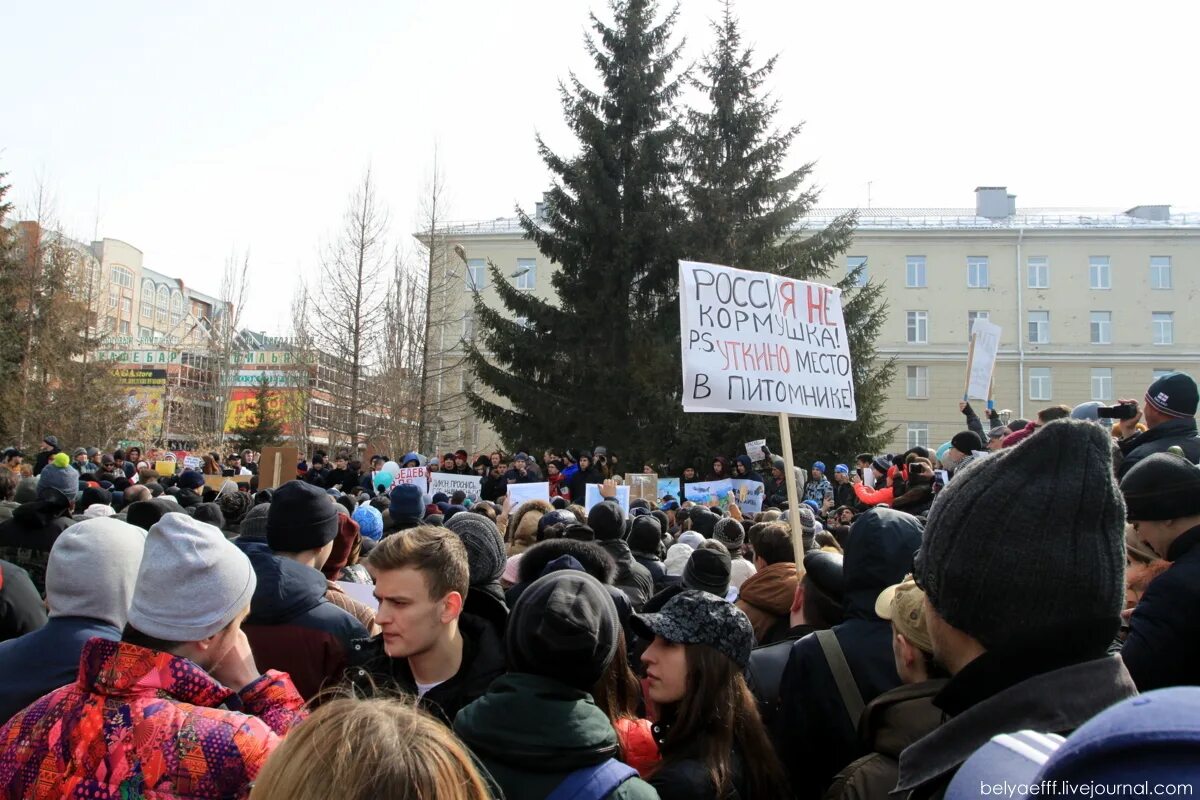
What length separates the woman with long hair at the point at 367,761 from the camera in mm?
1427

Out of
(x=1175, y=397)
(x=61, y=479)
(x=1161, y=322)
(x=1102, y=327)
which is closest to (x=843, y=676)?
(x=1175, y=397)

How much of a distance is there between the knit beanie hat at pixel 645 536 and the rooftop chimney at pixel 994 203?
55.6m

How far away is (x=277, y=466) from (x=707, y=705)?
13219 millimetres

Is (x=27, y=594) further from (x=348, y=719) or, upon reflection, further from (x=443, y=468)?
(x=443, y=468)

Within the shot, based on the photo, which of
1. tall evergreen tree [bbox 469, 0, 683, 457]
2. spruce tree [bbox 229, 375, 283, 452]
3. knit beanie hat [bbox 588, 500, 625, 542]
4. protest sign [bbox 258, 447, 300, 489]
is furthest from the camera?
spruce tree [bbox 229, 375, 283, 452]

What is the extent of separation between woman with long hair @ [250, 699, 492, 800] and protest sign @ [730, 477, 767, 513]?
13682 millimetres

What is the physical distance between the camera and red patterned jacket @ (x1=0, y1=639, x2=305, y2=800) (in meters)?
1.97

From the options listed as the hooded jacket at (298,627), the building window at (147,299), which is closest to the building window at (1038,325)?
the hooded jacket at (298,627)

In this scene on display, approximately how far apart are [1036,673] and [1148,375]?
6012 centimetres

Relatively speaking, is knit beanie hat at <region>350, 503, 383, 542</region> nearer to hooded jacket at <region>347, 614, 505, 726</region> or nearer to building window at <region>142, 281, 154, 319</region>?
hooded jacket at <region>347, 614, 505, 726</region>

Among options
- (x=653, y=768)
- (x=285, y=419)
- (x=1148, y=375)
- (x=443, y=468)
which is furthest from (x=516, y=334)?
(x=1148, y=375)

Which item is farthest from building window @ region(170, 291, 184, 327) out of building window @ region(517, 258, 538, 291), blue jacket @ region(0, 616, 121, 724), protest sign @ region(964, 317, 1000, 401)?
blue jacket @ region(0, 616, 121, 724)

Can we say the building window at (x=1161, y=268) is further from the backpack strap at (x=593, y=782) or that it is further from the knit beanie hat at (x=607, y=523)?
the backpack strap at (x=593, y=782)

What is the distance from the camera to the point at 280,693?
225 centimetres
